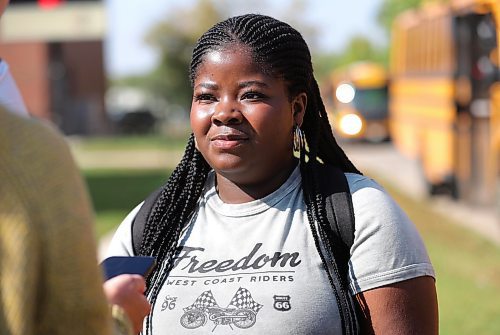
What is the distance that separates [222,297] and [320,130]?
664 mm

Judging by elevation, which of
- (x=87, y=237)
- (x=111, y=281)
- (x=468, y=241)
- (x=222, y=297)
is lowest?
(x=468, y=241)

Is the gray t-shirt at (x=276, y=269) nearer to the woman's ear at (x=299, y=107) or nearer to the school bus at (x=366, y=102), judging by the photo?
the woman's ear at (x=299, y=107)

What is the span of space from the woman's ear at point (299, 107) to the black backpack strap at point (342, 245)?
271 millimetres

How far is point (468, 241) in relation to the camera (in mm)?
11953

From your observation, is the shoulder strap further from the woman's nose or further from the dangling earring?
the woman's nose

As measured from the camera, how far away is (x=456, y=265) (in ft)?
33.5

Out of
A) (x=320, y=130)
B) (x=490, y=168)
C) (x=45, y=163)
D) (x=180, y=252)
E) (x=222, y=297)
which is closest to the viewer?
(x=45, y=163)

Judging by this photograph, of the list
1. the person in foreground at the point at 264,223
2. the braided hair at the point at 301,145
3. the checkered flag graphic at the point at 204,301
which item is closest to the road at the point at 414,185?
the braided hair at the point at 301,145

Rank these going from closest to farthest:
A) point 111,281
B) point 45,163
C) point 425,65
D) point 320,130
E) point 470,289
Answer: point 45,163 < point 111,281 < point 320,130 < point 470,289 < point 425,65

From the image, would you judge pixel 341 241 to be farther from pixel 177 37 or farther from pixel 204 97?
pixel 177 37

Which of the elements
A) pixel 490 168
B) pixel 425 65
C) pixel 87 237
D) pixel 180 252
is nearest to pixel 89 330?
pixel 87 237

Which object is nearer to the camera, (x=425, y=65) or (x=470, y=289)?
(x=470, y=289)

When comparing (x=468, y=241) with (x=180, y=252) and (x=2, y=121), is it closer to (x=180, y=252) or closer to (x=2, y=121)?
(x=180, y=252)

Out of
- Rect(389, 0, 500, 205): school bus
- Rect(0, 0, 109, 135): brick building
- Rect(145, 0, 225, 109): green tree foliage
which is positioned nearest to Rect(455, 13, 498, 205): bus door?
Rect(389, 0, 500, 205): school bus
